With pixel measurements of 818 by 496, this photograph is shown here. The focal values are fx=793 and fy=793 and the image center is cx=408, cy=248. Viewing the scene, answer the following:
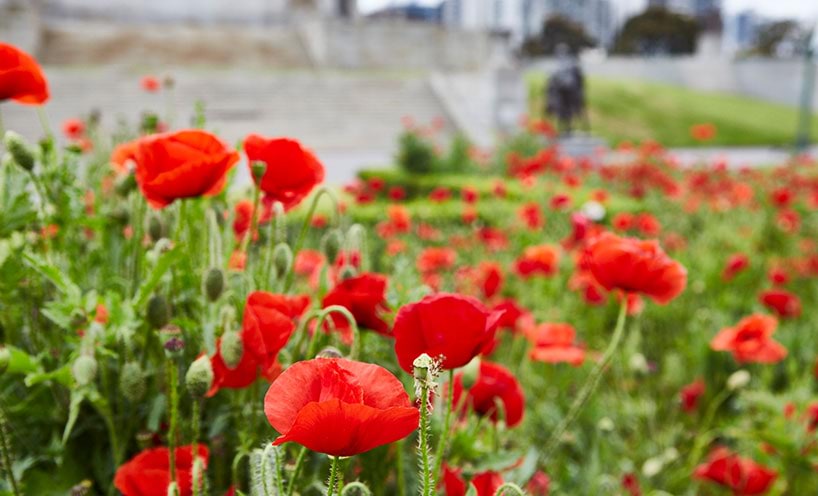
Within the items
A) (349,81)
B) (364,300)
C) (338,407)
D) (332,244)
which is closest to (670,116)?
(349,81)

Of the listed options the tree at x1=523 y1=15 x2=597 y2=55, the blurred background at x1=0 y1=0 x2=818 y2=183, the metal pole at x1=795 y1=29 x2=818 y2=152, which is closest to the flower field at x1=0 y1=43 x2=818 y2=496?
the blurred background at x1=0 y1=0 x2=818 y2=183

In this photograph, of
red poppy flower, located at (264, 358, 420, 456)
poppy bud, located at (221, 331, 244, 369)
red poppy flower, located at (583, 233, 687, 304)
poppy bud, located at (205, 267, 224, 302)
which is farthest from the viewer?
red poppy flower, located at (583, 233, 687, 304)

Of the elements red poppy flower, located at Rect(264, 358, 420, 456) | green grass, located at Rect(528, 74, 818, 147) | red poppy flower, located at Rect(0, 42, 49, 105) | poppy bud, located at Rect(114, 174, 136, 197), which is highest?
red poppy flower, located at Rect(0, 42, 49, 105)

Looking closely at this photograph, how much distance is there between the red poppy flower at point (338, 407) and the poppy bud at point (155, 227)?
25.7 inches

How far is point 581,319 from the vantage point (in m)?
3.51

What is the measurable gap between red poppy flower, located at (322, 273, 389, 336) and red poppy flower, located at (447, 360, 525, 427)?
0.18 m

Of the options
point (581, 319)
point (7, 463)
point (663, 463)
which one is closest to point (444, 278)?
point (581, 319)

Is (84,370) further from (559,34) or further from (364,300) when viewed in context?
(559,34)

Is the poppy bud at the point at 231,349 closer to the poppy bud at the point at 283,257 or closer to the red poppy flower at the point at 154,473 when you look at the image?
the red poppy flower at the point at 154,473

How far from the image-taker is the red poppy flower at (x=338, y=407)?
22.9 inches

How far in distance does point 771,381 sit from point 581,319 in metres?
0.82

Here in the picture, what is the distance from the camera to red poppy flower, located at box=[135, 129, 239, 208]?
921 mm

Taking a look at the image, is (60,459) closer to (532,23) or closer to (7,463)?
(7,463)

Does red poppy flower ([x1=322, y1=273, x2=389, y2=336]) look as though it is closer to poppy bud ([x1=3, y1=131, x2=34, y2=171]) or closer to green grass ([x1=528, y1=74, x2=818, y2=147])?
poppy bud ([x1=3, y1=131, x2=34, y2=171])
